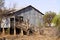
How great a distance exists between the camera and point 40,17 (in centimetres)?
3784

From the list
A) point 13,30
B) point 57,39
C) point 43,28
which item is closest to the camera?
point 57,39

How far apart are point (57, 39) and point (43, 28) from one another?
8665mm

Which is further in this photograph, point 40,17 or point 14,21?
point 40,17

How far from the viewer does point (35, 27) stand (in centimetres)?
3484

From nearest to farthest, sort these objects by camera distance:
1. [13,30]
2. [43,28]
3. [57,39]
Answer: [57,39], [43,28], [13,30]

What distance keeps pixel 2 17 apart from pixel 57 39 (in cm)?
1363

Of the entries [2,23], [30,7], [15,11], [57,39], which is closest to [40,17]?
[30,7]

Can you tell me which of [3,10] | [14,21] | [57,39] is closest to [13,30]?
[14,21]

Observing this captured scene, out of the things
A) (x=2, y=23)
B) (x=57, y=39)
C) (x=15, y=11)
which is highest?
(x=15, y=11)

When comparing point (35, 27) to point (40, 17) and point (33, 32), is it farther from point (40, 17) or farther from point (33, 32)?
point (40, 17)

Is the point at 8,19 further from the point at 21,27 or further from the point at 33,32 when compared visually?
the point at 33,32

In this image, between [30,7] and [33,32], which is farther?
[30,7]

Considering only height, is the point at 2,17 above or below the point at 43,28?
above

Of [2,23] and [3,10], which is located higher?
[3,10]
